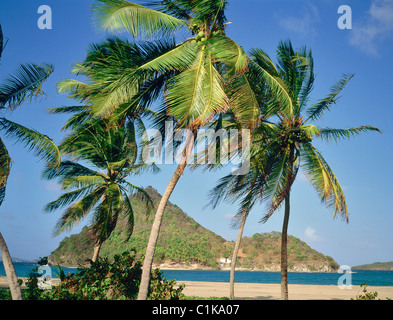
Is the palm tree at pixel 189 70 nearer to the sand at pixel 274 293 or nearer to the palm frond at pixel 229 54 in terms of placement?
the palm frond at pixel 229 54

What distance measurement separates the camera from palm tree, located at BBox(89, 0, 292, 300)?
8914 mm

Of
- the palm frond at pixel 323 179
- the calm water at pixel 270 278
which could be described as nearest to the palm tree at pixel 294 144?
the palm frond at pixel 323 179

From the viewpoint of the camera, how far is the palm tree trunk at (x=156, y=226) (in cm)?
964

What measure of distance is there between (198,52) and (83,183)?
808 cm

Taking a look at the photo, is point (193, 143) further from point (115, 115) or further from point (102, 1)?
point (102, 1)

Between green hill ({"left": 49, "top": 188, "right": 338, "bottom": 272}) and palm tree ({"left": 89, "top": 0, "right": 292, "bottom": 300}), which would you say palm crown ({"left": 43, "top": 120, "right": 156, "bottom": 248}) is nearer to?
palm tree ({"left": 89, "top": 0, "right": 292, "bottom": 300})

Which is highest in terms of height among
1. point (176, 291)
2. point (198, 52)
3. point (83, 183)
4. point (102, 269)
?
point (198, 52)

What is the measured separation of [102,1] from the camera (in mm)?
9219

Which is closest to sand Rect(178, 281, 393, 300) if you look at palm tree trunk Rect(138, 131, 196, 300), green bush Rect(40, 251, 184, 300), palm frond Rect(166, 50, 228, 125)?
green bush Rect(40, 251, 184, 300)

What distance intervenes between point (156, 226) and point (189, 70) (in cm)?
419

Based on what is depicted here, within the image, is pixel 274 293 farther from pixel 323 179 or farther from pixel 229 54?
pixel 229 54

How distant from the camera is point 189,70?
937 centimetres

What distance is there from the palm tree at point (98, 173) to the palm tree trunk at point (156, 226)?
3.17 metres
